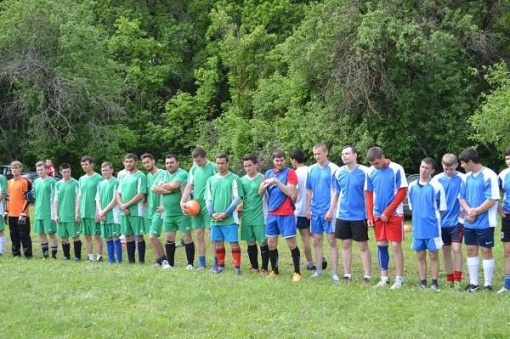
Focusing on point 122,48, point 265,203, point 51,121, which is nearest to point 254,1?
point 122,48

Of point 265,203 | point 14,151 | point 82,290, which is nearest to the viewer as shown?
point 82,290

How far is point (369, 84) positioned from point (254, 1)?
1786cm

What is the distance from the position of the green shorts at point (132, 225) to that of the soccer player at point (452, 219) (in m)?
5.43

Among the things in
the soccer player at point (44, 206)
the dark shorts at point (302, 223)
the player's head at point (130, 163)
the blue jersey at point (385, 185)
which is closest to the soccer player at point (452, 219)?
the blue jersey at point (385, 185)

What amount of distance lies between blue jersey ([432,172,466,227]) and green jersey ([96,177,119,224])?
605 centimetres

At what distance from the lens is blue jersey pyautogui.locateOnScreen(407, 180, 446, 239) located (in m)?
9.95

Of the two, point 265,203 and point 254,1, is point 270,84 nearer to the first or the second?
point 254,1

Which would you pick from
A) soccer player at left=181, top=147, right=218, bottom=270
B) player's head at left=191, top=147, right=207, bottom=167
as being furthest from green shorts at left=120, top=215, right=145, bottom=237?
player's head at left=191, top=147, right=207, bottom=167

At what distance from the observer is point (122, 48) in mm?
40281

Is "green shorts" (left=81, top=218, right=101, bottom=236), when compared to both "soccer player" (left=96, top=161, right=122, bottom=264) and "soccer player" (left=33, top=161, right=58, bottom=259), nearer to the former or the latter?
"soccer player" (left=96, top=161, right=122, bottom=264)

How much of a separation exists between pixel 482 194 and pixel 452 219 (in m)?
0.80

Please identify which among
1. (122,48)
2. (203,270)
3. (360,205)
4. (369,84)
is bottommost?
(203,270)

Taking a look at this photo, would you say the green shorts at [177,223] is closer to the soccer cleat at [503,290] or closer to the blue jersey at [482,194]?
the blue jersey at [482,194]

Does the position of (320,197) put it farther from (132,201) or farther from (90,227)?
(90,227)
